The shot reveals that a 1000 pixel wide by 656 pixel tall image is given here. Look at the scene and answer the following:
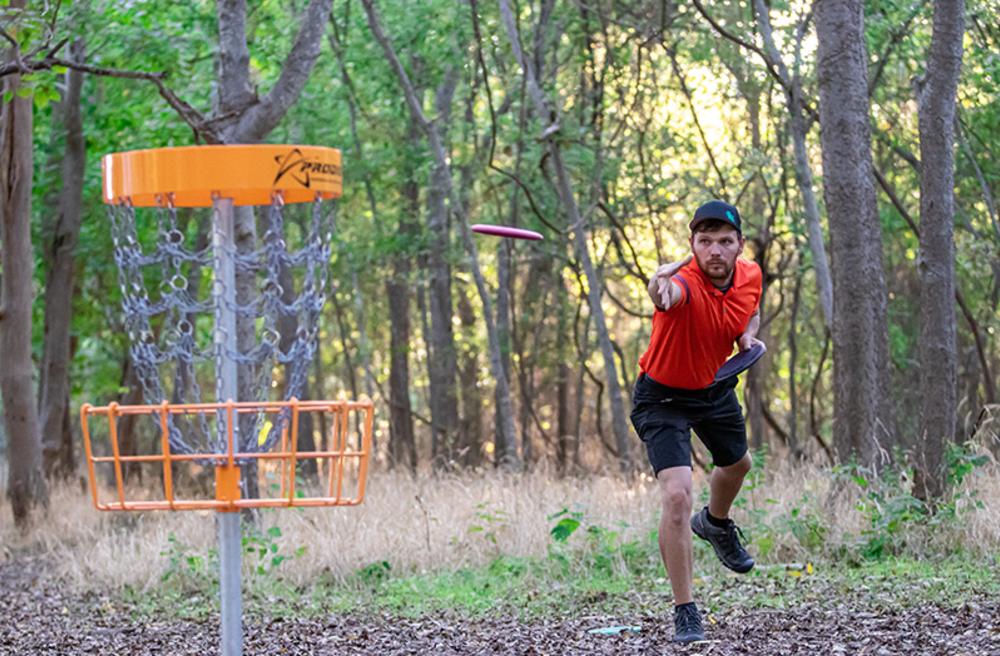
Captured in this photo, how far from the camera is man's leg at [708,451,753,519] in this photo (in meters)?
7.38

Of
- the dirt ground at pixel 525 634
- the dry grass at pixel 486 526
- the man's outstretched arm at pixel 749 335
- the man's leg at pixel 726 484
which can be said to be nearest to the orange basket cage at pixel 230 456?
the man's outstretched arm at pixel 749 335

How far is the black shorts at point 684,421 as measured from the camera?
23.0 feet

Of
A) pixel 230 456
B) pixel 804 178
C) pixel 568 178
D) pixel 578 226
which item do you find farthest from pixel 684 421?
pixel 568 178

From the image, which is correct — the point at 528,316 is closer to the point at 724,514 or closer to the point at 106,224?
the point at 106,224

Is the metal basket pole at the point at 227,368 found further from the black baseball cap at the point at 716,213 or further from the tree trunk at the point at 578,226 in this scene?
the tree trunk at the point at 578,226

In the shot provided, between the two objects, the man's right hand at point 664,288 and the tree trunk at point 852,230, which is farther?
the tree trunk at point 852,230

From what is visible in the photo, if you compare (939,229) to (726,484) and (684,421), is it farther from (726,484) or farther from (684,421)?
(684,421)

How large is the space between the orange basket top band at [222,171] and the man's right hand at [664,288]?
1870 mm

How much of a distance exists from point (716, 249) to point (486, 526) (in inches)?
199

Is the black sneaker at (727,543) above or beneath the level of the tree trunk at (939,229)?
beneath

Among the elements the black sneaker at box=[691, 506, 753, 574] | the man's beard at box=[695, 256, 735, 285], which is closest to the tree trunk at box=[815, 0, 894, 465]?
the black sneaker at box=[691, 506, 753, 574]

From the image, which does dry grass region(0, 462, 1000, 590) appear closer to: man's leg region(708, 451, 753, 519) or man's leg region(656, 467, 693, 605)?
man's leg region(708, 451, 753, 519)

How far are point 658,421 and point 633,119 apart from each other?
15045 mm

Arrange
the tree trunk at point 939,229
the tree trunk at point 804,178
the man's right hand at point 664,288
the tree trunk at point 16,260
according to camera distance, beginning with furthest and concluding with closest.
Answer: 1. the tree trunk at point 804,178
2. the tree trunk at point 16,260
3. the tree trunk at point 939,229
4. the man's right hand at point 664,288
